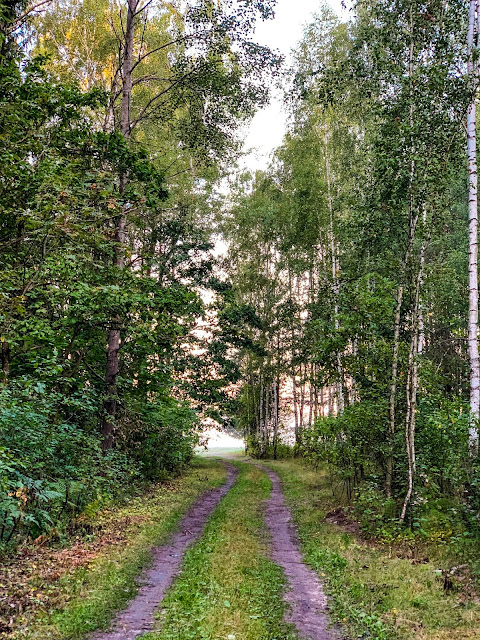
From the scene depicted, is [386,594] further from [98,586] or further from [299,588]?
[98,586]

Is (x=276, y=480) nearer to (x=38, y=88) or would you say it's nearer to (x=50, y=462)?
(x=50, y=462)

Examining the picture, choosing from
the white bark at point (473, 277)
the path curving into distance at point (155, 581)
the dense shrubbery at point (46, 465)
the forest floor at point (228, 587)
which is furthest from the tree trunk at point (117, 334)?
the white bark at point (473, 277)

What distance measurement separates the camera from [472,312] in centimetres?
924

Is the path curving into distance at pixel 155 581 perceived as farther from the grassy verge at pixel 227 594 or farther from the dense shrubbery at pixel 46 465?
the dense shrubbery at pixel 46 465

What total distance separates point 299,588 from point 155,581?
2.49 metres

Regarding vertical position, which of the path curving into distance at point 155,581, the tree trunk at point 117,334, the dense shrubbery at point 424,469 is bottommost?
the path curving into distance at point 155,581

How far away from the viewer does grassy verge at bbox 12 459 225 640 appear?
5.39 m

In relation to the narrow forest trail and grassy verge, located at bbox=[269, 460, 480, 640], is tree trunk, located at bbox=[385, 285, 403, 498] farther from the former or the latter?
the narrow forest trail

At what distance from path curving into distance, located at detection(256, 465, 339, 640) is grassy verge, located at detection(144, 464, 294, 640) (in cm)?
20

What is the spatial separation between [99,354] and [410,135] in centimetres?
1118

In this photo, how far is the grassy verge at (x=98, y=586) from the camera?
17.7 feet

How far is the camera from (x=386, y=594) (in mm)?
6820

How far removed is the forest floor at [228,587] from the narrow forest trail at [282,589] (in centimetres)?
3

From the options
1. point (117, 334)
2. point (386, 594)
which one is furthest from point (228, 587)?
point (117, 334)
